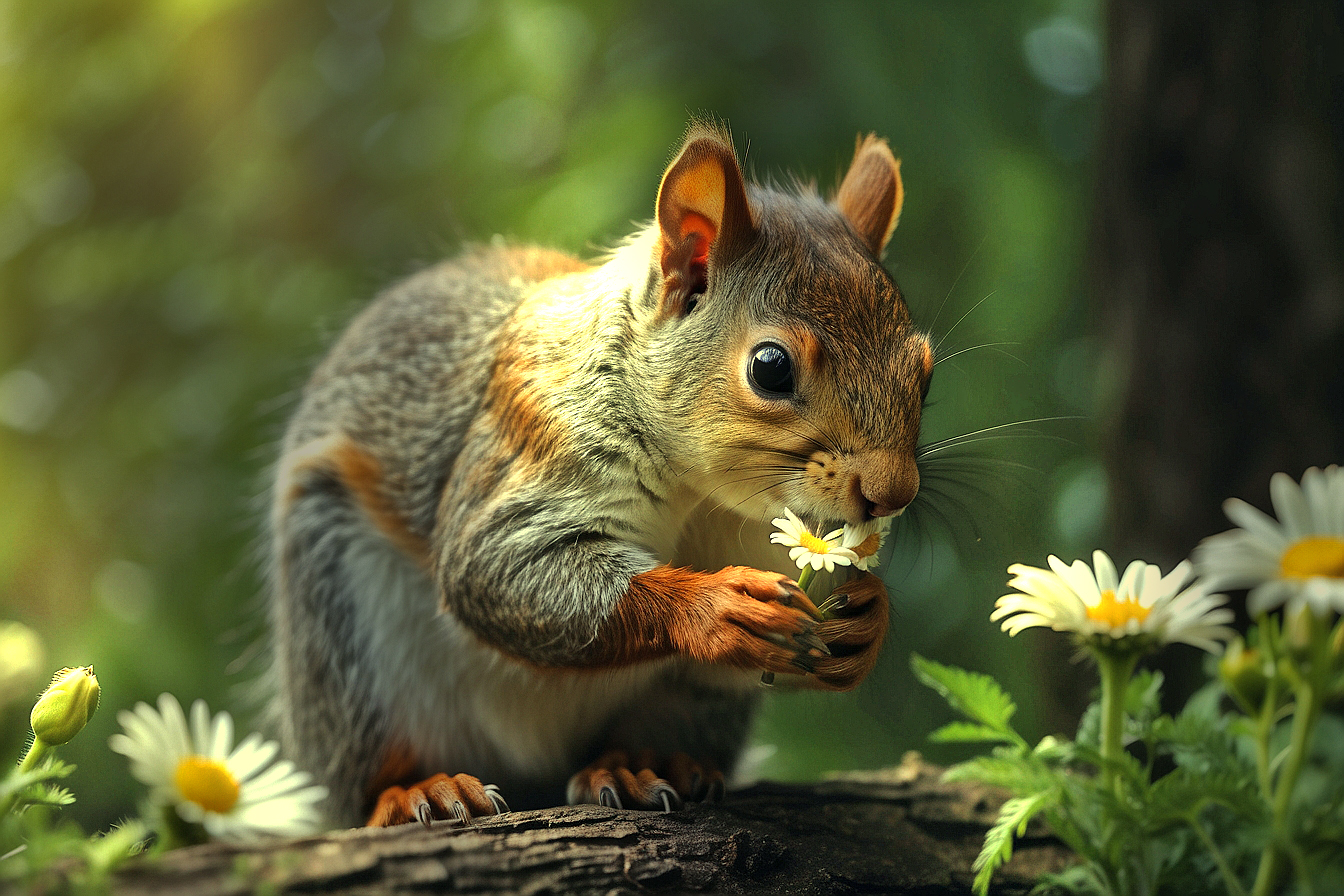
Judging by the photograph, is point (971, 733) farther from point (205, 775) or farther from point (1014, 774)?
point (205, 775)

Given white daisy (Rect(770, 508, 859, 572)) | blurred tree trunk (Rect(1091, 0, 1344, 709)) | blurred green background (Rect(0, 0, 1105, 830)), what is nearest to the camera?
white daisy (Rect(770, 508, 859, 572))

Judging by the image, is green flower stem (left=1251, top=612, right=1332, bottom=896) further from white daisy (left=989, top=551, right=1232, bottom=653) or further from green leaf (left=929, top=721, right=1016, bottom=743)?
green leaf (left=929, top=721, right=1016, bottom=743)

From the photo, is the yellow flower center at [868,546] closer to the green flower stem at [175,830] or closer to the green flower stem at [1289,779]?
the green flower stem at [1289,779]

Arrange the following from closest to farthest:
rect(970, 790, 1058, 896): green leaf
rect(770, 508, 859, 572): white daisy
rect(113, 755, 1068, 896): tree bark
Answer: rect(113, 755, 1068, 896): tree bark, rect(970, 790, 1058, 896): green leaf, rect(770, 508, 859, 572): white daisy

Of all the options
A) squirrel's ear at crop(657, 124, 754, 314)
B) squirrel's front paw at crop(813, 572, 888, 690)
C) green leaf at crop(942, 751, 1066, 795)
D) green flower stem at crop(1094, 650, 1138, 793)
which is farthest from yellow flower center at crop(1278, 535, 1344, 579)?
squirrel's ear at crop(657, 124, 754, 314)

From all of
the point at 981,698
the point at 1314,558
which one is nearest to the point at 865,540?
the point at 981,698

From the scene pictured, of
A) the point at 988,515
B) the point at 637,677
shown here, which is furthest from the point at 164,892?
the point at 988,515

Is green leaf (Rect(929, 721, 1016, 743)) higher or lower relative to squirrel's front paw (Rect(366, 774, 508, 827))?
higher
